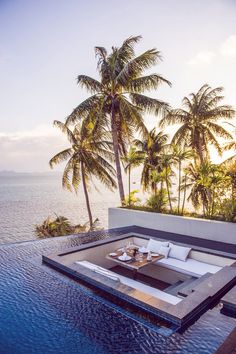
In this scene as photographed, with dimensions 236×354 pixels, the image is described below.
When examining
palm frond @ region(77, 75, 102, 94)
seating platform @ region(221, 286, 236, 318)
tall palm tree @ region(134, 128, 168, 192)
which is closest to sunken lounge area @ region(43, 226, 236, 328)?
seating platform @ region(221, 286, 236, 318)

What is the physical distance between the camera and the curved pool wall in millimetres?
2746

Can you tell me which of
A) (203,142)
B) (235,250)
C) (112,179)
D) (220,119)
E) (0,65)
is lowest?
(235,250)

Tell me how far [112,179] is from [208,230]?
286 inches

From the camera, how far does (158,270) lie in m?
6.66

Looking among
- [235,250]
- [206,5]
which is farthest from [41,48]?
Answer: [235,250]

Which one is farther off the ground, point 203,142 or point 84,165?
point 203,142

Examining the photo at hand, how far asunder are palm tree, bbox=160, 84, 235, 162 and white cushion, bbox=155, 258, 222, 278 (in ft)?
29.5

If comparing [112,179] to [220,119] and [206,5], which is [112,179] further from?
[206,5]

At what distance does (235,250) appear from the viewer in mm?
6141

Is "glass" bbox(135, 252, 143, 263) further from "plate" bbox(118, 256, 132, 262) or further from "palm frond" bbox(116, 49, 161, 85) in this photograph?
"palm frond" bbox(116, 49, 161, 85)

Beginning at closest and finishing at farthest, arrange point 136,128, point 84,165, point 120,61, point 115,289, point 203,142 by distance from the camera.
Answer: point 115,289
point 120,61
point 136,128
point 84,165
point 203,142

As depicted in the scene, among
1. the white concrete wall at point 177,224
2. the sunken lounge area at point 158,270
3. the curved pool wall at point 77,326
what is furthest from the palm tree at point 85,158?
the curved pool wall at point 77,326

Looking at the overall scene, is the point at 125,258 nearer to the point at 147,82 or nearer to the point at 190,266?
the point at 190,266

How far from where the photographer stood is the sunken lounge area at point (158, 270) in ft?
11.8
